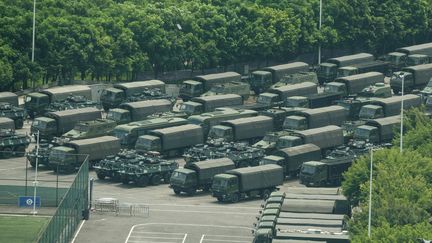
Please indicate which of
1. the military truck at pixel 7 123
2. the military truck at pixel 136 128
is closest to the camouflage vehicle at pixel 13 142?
the military truck at pixel 7 123

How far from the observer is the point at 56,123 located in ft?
626

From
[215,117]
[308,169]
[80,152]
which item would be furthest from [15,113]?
[308,169]

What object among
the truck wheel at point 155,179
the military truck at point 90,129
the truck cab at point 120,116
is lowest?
the truck wheel at point 155,179

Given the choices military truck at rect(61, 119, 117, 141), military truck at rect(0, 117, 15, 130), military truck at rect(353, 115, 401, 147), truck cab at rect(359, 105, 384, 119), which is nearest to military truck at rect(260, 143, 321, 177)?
military truck at rect(353, 115, 401, 147)

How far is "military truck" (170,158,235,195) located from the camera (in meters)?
170

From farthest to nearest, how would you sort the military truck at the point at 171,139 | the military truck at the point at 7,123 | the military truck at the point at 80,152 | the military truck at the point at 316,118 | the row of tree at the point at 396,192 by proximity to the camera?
the military truck at the point at 316,118 < the military truck at the point at 7,123 < the military truck at the point at 171,139 < the military truck at the point at 80,152 < the row of tree at the point at 396,192

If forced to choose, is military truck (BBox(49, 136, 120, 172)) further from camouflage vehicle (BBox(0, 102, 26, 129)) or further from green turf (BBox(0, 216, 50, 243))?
camouflage vehicle (BBox(0, 102, 26, 129))

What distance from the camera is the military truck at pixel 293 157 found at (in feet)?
577

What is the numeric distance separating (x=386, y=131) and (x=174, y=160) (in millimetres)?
23979

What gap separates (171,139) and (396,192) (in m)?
43.0

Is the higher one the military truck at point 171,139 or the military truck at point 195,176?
the military truck at point 171,139

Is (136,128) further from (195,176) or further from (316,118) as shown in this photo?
(316,118)

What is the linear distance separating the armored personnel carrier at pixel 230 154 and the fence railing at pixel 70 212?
16333 millimetres

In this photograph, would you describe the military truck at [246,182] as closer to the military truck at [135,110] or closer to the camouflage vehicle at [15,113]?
the military truck at [135,110]
